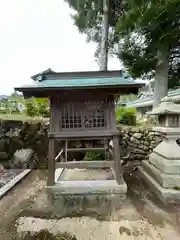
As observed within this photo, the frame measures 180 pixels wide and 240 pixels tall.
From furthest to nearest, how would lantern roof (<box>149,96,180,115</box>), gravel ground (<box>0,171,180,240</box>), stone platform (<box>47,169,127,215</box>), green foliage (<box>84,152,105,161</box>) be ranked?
green foliage (<box>84,152,105,161</box>) → lantern roof (<box>149,96,180,115</box>) → stone platform (<box>47,169,127,215</box>) → gravel ground (<box>0,171,180,240</box>)

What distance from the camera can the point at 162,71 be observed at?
712cm

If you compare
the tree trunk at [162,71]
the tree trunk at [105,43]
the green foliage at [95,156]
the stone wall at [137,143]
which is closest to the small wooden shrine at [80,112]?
the green foliage at [95,156]

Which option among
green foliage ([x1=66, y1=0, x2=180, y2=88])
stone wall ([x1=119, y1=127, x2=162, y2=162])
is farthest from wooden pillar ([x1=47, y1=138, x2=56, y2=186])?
green foliage ([x1=66, y1=0, x2=180, y2=88])

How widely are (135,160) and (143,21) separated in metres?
4.70

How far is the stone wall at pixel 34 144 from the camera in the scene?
19.5 feet

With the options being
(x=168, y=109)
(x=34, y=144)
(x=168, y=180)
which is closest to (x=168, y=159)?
(x=168, y=180)

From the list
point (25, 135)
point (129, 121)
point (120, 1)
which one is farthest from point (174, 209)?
point (120, 1)

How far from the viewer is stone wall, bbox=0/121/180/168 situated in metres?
5.95

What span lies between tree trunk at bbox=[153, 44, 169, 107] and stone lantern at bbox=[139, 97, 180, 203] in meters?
3.62

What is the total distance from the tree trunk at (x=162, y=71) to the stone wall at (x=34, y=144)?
7.20 ft

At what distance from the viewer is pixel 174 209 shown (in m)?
3.14

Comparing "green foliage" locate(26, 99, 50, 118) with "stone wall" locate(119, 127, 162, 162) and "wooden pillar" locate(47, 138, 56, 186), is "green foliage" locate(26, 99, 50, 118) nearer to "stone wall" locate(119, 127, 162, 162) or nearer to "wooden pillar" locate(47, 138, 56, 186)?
"stone wall" locate(119, 127, 162, 162)

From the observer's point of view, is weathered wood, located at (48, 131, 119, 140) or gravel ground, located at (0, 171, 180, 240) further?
weathered wood, located at (48, 131, 119, 140)

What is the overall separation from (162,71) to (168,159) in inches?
183
